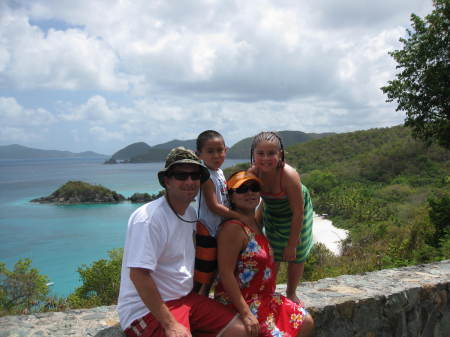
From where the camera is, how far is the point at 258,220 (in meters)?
2.89

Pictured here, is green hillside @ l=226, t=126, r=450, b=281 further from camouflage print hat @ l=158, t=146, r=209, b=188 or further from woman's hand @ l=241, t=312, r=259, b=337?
camouflage print hat @ l=158, t=146, r=209, b=188

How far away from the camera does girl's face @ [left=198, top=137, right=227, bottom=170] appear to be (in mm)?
2768

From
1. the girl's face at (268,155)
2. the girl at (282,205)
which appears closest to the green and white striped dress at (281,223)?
the girl at (282,205)

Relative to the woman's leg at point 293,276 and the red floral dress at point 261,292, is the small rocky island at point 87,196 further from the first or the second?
the red floral dress at point 261,292

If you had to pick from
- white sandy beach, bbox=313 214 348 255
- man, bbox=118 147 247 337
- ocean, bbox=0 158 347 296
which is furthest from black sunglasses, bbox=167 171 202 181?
ocean, bbox=0 158 347 296

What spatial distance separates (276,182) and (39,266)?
153ft

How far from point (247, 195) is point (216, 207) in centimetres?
21

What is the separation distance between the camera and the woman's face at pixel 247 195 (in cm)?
256

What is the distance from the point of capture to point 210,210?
2.62 meters

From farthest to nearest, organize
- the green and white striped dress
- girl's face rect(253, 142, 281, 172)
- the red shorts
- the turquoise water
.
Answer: the turquoise water
the green and white striped dress
girl's face rect(253, 142, 281, 172)
the red shorts

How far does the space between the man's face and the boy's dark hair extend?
18.5 inches

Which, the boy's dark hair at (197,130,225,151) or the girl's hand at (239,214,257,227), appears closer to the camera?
the girl's hand at (239,214,257,227)

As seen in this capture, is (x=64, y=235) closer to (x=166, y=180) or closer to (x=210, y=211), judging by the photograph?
(x=210, y=211)

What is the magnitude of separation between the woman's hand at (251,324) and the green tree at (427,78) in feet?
42.1
